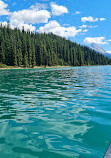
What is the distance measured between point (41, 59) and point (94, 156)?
109756mm

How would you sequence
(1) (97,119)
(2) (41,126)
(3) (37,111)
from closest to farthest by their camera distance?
(2) (41,126) < (1) (97,119) < (3) (37,111)

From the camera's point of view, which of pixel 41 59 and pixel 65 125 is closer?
pixel 65 125

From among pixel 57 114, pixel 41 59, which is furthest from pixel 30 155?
pixel 41 59

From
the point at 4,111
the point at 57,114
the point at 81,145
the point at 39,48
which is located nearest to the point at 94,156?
the point at 81,145

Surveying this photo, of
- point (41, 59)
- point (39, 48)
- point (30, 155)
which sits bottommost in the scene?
point (30, 155)

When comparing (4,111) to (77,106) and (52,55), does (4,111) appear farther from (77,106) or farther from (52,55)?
(52,55)

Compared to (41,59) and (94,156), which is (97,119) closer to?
(94,156)

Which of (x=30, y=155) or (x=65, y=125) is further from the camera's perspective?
(x=65, y=125)

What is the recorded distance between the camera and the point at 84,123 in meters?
6.13

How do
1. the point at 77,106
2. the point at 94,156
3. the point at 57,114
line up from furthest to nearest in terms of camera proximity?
the point at 77,106 → the point at 57,114 → the point at 94,156

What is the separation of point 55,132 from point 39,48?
11647cm

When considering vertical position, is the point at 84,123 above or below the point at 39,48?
below

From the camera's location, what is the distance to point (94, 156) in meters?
3.78

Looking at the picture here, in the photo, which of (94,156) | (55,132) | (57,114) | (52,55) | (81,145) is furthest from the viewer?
(52,55)
